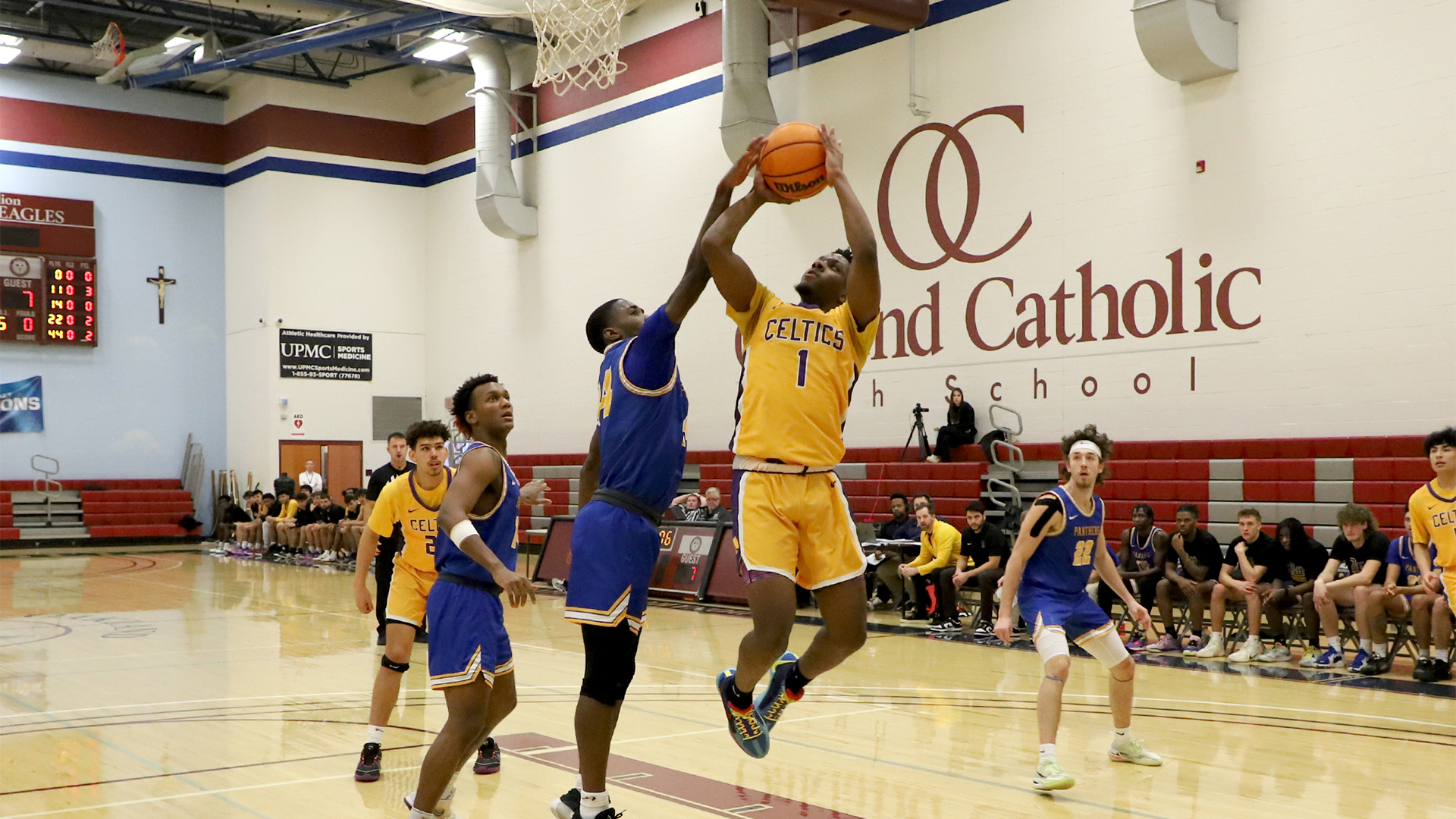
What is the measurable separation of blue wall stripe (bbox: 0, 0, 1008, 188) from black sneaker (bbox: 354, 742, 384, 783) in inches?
450

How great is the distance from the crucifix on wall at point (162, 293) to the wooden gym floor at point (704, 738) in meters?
13.9

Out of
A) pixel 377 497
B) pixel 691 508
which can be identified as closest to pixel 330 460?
pixel 691 508

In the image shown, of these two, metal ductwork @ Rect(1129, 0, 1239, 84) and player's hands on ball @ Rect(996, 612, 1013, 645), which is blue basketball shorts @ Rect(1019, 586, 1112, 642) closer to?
player's hands on ball @ Rect(996, 612, 1013, 645)

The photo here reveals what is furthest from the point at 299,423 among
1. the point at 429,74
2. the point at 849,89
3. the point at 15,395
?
the point at 849,89

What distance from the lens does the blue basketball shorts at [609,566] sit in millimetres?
4059

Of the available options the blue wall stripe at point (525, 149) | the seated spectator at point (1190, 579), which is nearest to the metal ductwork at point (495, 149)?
the blue wall stripe at point (525, 149)

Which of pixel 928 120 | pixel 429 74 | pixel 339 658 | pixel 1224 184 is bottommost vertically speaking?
pixel 339 658

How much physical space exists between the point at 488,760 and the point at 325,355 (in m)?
18.4

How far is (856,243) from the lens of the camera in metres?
4.04

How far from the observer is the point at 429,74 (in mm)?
23203

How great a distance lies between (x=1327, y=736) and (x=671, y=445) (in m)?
4.39

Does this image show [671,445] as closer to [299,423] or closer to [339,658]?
[339,658]

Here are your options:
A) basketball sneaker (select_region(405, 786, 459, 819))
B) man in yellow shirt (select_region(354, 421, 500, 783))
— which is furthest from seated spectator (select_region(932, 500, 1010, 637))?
basketball sneaker (select_region(405, 786, 459, 819))

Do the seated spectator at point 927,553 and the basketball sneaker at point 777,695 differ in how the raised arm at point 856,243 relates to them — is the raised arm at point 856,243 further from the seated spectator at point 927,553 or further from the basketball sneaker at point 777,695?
the seated spectator at point 927,553
